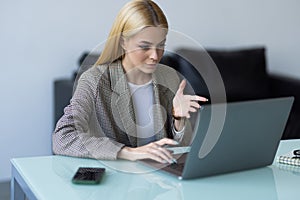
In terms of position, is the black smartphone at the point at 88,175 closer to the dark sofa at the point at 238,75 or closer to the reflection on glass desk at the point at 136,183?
the reflection on glass desk at the point at 136,183

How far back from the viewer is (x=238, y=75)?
13.0 feet

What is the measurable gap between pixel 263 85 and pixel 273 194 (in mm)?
2527

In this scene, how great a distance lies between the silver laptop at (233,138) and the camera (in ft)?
5.16

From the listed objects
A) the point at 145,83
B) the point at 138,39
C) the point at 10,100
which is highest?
the point at 138,39

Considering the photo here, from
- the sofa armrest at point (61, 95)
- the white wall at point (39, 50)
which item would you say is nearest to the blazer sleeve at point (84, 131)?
the sofa armrest at point (61, 95)

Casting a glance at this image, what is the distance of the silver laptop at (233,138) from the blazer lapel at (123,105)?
29 centimetres

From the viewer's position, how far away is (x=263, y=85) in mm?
4047

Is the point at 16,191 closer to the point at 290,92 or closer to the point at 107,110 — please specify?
the point at 107,110

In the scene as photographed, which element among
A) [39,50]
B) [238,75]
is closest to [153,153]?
[39,50]

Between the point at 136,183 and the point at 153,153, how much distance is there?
163 mm

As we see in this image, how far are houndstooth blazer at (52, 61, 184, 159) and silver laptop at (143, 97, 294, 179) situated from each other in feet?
0.89

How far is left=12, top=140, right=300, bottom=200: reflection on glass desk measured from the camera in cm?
154

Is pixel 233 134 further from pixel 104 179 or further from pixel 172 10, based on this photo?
pixel 172 10

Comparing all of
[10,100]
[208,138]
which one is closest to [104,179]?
[208,138]
